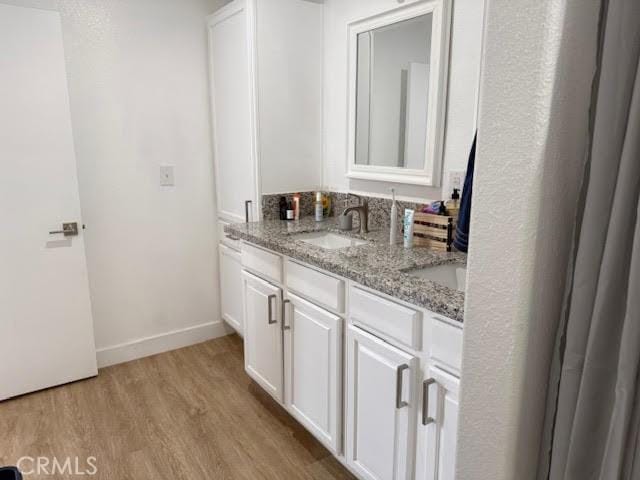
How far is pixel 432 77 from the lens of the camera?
197cm

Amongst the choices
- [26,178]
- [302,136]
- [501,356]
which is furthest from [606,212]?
[26,178]

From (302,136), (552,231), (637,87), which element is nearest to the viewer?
(637,87)

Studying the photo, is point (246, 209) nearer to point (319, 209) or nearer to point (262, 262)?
point (319, 209)

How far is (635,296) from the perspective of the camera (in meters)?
0.76

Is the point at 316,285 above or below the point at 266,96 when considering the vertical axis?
below

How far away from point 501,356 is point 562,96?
52cm

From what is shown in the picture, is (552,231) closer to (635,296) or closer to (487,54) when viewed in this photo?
(635,296)

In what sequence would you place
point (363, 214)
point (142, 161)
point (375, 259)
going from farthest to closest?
1. point (142, 161)
2. point (363, 214)
3. point (375, 259)

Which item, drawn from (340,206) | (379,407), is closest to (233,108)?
(340,206)

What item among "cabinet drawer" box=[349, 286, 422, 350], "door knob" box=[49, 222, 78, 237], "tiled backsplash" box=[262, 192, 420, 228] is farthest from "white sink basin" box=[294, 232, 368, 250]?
"door knob" box=[49, 222, 78, 237]

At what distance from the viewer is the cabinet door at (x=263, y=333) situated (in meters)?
2.13

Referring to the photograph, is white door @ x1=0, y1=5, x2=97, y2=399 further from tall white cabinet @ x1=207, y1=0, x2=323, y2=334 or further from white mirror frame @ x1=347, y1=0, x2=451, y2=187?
white mirror frame @ x1=347, y1=0, x2=451, y2=187

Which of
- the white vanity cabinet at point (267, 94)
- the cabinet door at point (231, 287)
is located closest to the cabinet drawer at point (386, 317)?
the white vanity cabinet at point (267, 94)

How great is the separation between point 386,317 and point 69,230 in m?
1.88
